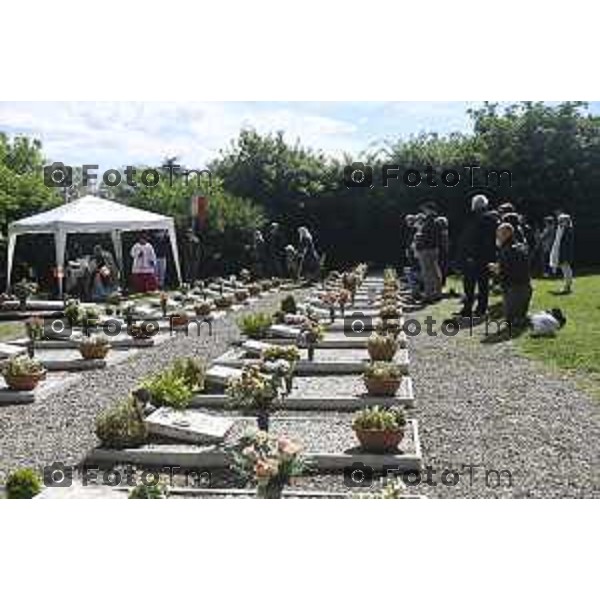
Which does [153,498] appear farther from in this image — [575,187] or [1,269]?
[1,269]

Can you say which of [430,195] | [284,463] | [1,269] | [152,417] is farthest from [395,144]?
[284,463]

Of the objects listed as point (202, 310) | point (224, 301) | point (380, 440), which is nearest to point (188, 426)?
point (380, 440)

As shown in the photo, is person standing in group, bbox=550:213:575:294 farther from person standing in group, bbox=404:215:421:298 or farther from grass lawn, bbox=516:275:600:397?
person standing in group, bbox=404:215:421:298

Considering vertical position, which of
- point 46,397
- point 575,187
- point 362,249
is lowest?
point 46,397

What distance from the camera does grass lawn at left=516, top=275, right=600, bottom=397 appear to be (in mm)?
10539

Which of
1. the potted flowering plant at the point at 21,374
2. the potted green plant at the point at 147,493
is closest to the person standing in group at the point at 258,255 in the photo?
the potted flowering plant at the point at 21,374

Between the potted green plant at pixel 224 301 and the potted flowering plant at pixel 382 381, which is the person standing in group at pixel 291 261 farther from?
the potted flowering plant at pixel 382 381

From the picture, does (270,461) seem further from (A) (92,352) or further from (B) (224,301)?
(B) (224,301)

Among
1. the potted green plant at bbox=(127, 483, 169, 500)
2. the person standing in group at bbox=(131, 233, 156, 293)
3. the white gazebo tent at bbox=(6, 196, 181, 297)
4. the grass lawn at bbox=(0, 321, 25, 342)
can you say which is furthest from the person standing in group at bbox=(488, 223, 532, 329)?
the potted green plant at bbox=(127, 483, 169, 500)

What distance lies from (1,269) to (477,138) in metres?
8.52

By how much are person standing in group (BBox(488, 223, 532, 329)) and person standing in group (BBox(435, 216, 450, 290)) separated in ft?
10.3

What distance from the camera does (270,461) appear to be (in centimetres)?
598

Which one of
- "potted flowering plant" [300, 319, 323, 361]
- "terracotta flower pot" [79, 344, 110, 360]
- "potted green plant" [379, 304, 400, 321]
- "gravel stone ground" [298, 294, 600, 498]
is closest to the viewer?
"gravel stone ground" [298, 294, 600, 498]
